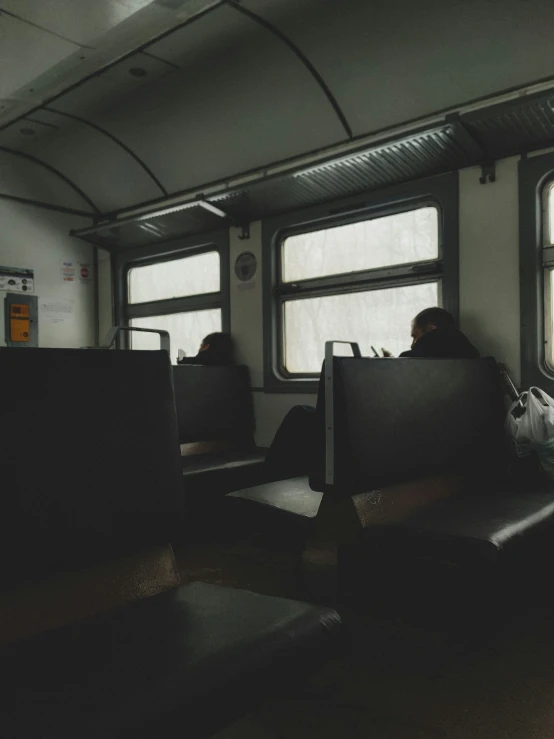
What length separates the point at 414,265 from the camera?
12.4 feet

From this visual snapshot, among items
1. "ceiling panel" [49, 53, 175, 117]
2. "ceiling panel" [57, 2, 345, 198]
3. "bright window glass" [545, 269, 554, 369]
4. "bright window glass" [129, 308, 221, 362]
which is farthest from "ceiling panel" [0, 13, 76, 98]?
"bright window glass" [545, 269, 554, 369]

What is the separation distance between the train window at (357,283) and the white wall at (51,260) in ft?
7.47

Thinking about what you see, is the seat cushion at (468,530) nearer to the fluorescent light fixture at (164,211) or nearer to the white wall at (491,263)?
the white wall at (491,263)

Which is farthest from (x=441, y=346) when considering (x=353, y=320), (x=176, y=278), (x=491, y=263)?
(x=176, y=278)

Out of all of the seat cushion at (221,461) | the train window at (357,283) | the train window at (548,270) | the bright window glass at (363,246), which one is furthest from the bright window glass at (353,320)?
the seat cushion at (221,461)

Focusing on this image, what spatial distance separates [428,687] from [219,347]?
3.26 metres

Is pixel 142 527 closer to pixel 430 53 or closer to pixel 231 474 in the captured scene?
pixel 231 474

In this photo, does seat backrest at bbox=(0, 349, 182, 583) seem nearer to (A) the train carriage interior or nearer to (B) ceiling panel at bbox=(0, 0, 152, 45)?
(A) the train carriage interior

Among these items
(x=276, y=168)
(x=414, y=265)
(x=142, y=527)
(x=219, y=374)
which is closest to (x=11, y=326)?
(x=219, y=374)

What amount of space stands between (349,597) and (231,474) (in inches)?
49.0

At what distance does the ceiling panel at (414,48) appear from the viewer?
305cm

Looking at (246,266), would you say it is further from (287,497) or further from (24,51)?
(287,497)

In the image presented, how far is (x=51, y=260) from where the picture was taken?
18.4 feet

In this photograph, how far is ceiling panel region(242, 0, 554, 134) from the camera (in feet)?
10.0
